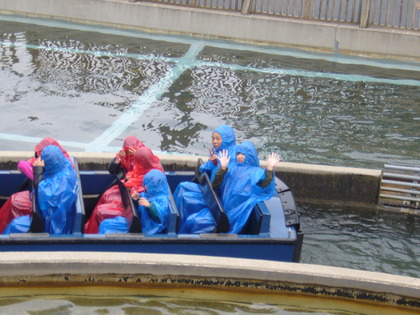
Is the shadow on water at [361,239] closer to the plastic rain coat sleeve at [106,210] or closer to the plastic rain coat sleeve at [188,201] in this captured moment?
the plastic rain coat sleeve at [188,201]

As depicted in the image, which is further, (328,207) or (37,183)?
(328,207)

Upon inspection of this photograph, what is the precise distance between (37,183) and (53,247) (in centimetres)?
58

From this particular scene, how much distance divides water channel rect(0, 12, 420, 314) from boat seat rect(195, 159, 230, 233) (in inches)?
49.8

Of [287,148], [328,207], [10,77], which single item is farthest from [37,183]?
[10,77]

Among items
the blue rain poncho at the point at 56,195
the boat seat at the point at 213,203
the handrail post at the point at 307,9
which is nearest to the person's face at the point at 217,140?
the boat seat at the point at 213,203

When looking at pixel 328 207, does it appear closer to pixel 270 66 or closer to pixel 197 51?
pixel 270 66

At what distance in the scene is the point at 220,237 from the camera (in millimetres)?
6316

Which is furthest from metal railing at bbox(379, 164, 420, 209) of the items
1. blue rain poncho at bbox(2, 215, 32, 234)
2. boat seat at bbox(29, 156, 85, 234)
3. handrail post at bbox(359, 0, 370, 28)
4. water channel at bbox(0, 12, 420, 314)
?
handrail post at bbox(359, 0, 370, 28)

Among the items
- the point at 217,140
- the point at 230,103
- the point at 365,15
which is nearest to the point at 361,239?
the point at 217,140

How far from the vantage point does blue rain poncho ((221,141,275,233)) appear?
6562 mm

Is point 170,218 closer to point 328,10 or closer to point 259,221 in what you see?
point 259,221

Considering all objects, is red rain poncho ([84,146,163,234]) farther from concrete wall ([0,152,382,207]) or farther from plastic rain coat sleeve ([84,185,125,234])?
concrete wall ([0,152,382,207])

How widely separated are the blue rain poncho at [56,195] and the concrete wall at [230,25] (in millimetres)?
8928

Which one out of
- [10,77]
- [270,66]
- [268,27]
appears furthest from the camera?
[268,27]
